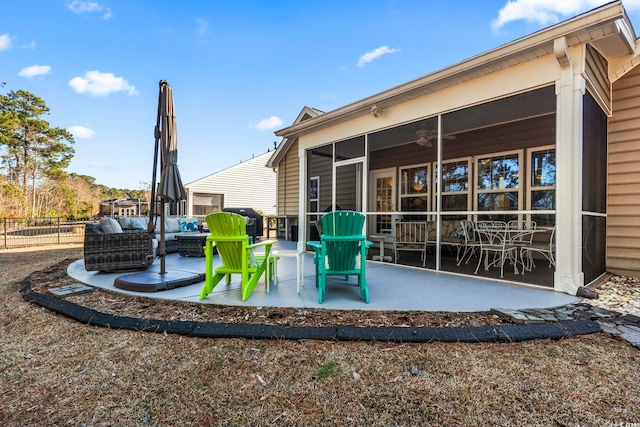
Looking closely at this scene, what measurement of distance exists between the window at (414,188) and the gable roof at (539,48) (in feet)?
10.3

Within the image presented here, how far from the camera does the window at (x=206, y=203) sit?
1667 cm

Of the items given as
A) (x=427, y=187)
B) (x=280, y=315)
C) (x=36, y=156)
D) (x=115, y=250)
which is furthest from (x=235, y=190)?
(x=280, y=315)

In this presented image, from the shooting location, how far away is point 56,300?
125 inches

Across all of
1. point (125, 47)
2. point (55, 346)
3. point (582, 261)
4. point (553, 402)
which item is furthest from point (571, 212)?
point (125, 47)

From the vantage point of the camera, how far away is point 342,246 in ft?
10.5

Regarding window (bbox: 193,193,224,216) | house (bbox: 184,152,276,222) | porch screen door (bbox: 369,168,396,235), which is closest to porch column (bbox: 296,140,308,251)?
porch screen door (bbox: 369,168,396,235)

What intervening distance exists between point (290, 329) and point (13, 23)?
46.3 ft

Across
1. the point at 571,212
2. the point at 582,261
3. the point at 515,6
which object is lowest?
the point at 582,261

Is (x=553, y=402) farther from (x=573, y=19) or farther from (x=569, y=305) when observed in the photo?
(x=573, y=19)

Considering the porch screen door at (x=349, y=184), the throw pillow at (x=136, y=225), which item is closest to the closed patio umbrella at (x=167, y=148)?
the throw pillow at (x=136, y=225)

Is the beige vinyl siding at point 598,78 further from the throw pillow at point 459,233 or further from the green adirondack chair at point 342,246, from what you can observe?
the green adirondack chair at point 342,246

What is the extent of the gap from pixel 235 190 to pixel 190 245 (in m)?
11.9

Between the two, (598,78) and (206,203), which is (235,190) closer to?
(206,203)

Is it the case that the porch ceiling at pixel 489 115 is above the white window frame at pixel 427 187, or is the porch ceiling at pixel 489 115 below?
above
